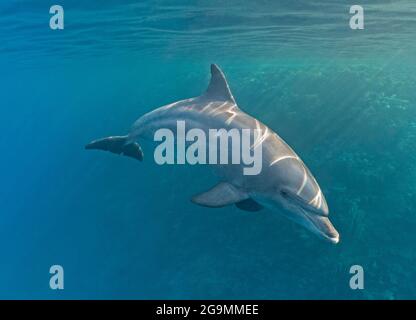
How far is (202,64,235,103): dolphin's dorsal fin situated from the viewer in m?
8.93

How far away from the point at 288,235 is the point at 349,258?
1.88 metres

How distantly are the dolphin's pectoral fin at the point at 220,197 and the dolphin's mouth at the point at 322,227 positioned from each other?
124 centimetres

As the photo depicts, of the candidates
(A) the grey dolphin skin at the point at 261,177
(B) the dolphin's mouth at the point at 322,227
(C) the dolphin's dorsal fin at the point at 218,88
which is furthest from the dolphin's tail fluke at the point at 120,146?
(B) the dolphin's mouth at the point at 322,227

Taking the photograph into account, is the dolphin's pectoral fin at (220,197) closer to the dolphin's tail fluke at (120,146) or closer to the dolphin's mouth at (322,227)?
the dolphin's mouth at (322,227)

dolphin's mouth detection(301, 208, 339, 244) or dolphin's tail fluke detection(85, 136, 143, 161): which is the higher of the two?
dolphin's tail fluke detection(85, 136, 143, 161)

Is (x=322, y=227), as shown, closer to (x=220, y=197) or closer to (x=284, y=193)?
(x=284, y=193)

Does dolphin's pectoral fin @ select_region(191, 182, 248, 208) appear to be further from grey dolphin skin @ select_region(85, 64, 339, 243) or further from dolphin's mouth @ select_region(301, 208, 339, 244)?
dolphin's mouth @ select_region(301, 208, 339, 244)

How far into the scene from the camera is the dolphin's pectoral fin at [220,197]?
7.18 metres

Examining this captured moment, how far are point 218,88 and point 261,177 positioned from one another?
268 cm

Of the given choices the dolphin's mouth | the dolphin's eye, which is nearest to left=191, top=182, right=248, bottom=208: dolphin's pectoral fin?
the dolphin's eye

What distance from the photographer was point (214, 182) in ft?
51.3

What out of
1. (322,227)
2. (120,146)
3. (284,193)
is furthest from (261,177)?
(120,146)
